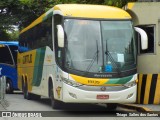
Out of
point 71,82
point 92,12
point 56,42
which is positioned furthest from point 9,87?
point 71,82

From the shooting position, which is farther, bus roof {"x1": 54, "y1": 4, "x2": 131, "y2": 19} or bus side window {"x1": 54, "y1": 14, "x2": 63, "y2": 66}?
bus roof {"x1": 54, "y1": 4, "x2": 131, "y2": 19}

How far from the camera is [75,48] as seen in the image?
46.5 ft

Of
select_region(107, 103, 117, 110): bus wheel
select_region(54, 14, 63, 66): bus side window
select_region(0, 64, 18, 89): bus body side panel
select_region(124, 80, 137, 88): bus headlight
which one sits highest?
select_region(54, 14, 63, 66): bus side window

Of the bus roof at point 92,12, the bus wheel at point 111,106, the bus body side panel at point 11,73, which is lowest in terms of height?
the bus body side panel at point 11,73

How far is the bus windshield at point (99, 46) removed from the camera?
14.0 metres

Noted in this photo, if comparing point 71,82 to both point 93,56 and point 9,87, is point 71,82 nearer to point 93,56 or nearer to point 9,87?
point 93,56

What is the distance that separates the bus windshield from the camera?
1402 cm

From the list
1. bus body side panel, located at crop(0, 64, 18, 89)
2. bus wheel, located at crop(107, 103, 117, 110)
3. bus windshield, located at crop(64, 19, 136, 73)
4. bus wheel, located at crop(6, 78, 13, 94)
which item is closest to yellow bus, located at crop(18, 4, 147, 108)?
bus windshield, located at crop(64, 19, 136, 73)

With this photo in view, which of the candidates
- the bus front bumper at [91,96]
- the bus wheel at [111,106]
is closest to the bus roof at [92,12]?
the bus front bumper at [91,96]

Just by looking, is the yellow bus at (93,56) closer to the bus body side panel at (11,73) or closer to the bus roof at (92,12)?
the bus roof at (92,12)

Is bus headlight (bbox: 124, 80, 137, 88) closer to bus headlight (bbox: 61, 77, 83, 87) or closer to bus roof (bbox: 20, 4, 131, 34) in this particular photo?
bus headlight (bbox: 61, 77, 83, 87)

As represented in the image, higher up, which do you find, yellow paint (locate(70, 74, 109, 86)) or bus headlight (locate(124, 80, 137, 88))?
yellow paint (locate(70, 74, 109, 86))

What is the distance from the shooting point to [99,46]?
46.6 feet

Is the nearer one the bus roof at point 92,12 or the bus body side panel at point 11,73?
the bus roof at point 92,12
